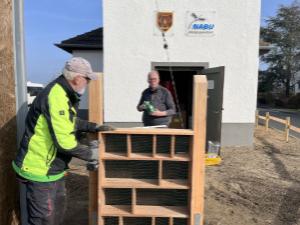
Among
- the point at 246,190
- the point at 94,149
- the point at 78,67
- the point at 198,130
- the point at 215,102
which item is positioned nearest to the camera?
the point at 78,67

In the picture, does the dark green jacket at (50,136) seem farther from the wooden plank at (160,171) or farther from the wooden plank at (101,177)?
the wooden plank at (160,171)

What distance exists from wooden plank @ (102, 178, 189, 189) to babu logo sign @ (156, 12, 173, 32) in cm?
617

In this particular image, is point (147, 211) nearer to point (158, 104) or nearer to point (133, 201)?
point (133, 201)

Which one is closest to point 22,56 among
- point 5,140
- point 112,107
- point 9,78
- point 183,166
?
point 9,78

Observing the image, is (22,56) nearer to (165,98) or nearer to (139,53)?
(165,98)

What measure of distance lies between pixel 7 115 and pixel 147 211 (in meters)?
1.62

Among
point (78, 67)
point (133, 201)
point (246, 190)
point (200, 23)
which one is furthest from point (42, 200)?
point (200, 23)

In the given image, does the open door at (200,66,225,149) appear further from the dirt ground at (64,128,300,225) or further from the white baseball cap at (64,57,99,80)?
the white baseball cap at (64,57,99,80)

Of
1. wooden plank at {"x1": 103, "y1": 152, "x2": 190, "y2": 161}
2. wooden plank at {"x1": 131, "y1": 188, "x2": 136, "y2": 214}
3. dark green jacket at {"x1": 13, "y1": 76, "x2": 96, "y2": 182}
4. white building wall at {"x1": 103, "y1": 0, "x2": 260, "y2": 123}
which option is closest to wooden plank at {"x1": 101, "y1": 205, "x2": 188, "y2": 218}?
wooden plank at {"x1": 131, "y1": 188, "x2": 136, "y2": 214}

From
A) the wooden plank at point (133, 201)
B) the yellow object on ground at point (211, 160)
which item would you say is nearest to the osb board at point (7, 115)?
the wooden plank at point (133, 201)

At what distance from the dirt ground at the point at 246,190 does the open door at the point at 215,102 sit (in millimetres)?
651

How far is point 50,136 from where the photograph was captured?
2.82 meters

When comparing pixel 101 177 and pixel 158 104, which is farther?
pixel 158 104

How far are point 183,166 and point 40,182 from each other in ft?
4.42
